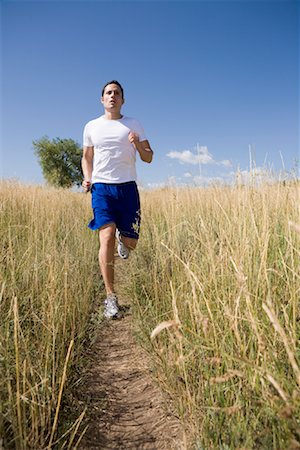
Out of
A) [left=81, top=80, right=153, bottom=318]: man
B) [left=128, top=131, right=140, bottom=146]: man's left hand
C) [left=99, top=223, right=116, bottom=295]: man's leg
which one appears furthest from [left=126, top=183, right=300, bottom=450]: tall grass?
[left=128, top=131, right=140, bottom=146]: man's left hand

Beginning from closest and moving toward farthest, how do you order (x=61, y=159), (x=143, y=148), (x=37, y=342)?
(x=37, y=342) → (x=143, y=148) → (x=61, y=159)

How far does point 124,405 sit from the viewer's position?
1631 mm

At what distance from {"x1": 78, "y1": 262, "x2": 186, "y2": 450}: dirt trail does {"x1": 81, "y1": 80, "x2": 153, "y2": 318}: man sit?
0.89 meters

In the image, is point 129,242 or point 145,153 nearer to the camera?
point 145,153

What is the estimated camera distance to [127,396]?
171 cm

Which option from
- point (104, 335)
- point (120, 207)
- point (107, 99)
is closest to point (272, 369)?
point (104, 335)

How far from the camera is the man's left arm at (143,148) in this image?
3.01m

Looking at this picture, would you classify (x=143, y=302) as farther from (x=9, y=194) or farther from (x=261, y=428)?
(x=9, y=194)

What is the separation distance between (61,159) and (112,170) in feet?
87.9

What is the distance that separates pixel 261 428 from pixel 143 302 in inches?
64.3

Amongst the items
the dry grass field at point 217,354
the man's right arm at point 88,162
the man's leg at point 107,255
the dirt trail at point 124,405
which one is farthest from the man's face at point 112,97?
the dirt trail at point 124,405

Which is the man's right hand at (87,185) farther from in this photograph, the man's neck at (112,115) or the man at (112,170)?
the man's neck at (112,115)

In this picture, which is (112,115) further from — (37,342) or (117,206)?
(37,342)

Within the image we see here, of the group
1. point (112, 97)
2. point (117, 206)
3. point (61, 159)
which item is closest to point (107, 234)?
point (117, 206)
